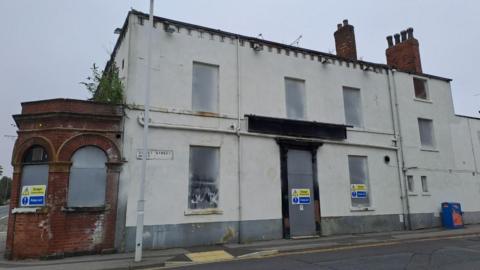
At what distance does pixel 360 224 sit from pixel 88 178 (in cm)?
1152

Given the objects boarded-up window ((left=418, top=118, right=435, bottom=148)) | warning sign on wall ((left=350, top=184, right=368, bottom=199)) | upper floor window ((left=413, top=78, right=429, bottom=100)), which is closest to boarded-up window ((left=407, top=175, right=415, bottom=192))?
boarded-up window ((left=418, top=118, right=435, bottom=148))

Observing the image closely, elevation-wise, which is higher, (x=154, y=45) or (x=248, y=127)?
(x=154, y=45)

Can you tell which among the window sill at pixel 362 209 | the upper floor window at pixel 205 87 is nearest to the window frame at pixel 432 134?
the window sill at pixel 362 209

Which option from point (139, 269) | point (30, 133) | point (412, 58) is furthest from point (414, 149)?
point (30, 133)

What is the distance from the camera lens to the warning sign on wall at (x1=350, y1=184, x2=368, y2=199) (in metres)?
15.8

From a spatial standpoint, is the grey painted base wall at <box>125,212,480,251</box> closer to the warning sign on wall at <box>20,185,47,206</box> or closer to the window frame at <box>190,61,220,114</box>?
the warning sign on wall at <box>20,185,47,206</box>

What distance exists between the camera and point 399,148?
684 inches

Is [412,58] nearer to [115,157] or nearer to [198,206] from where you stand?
[198,206]

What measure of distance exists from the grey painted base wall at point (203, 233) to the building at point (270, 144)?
0.04 metres

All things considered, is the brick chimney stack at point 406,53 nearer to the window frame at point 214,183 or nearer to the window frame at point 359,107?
the window frame at point 359,107

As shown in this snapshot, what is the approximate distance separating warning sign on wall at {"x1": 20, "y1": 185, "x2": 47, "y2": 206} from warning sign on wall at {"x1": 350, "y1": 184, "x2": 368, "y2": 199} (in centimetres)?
1237

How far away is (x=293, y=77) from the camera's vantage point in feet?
50.7

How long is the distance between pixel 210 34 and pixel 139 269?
9.26m

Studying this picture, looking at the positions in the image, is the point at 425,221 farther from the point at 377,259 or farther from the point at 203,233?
the point at 203,233
